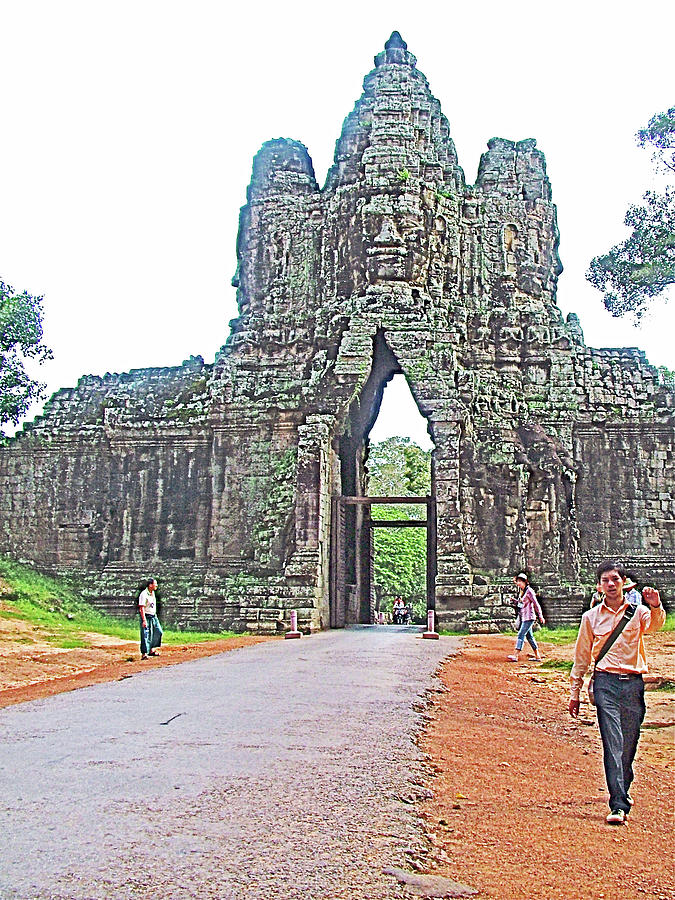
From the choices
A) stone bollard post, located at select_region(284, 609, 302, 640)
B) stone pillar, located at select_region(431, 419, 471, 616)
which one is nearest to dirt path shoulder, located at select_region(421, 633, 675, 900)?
stone bollard post, located at select_region(284, 609, 302, 640)

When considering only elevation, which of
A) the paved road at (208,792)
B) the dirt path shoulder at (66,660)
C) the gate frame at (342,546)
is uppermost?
the gate frame at (342,546)

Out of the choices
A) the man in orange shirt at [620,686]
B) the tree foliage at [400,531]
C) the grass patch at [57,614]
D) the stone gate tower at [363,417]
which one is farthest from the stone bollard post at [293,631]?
the tree foliage at [400,531]

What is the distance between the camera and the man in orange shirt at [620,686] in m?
6.68

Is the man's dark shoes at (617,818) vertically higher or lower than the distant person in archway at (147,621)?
lower

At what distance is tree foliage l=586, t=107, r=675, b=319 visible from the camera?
20.7m

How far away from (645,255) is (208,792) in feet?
60.2

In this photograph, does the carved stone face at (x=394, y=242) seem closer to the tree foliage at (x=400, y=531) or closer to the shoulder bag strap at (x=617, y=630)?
the shoulder bag strap at (x=617, y=630)

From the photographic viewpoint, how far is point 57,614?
80.5 ft

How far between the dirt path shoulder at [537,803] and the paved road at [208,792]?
0.32m

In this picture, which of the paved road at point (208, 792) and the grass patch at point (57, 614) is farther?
the grass patch at point (57, 614)

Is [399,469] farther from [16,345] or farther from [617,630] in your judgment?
[617,630]

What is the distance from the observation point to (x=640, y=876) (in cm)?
558

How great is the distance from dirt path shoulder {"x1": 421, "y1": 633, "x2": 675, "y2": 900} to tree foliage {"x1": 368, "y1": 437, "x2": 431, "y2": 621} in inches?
1426

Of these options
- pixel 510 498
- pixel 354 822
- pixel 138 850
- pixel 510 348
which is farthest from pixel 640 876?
pixel 510 348
